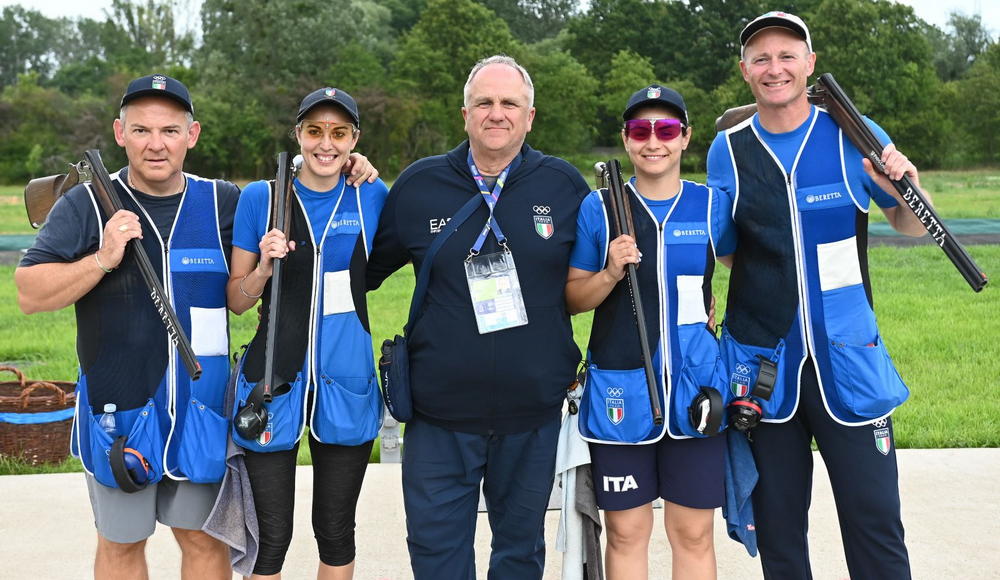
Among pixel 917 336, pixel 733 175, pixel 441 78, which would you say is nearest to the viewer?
pixel 733 175

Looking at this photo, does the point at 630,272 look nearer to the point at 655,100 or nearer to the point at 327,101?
the point at 655,100

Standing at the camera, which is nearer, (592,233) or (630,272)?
(630,272)

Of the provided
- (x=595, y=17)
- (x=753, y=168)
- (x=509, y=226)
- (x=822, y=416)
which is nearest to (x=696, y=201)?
(x=753, y=168)

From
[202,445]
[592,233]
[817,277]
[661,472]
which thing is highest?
[592,233]

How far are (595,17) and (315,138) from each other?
216 feet

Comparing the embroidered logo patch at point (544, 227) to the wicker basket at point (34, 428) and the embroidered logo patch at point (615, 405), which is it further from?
the wicker basket at point (34, 428)

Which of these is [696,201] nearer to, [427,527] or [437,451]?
[437,451]

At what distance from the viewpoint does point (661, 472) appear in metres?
3.50

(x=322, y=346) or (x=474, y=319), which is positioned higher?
(x=474, y=319)

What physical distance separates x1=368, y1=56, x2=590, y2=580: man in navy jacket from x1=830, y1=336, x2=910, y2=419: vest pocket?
0.95m

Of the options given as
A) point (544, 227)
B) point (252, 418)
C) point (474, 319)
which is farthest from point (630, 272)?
point (252, 418)

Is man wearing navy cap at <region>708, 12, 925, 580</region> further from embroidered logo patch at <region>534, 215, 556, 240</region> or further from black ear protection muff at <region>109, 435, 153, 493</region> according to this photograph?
black ear protection muff at <region>109, 435, 153, 493</region>

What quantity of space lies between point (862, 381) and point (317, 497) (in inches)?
80.6

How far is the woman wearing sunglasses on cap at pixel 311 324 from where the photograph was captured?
342 centimetres
